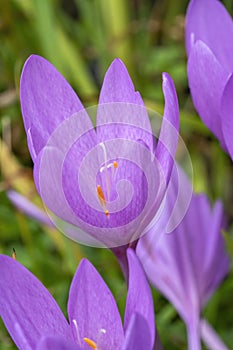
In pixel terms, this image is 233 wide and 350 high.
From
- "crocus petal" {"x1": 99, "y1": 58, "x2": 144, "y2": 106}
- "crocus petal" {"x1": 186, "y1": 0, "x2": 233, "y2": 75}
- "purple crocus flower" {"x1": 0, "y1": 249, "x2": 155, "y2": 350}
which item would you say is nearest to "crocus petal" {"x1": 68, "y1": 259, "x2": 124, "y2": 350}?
"purple crocus flower" {"x1": 0, "y1": 249, "x2": 155, "y2": 350}

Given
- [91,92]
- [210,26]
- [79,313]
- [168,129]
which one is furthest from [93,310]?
[91,92]

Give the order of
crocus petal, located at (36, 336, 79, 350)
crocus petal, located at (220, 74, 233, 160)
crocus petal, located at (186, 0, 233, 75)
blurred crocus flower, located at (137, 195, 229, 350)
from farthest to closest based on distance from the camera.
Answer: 1. blurred crocus flower, located at (137, 195, 229, 350)
2. crocus petal, located at (186, 0, 233, 75)
3. crocus petal, located at (220, 74, 233, 160)
4. crocus petal, located at (36, 336, 79, 350)

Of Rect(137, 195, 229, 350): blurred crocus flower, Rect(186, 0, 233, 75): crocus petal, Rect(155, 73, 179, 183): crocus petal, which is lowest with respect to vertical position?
Rect(137, 195, 229, 350): blurred crocus flower

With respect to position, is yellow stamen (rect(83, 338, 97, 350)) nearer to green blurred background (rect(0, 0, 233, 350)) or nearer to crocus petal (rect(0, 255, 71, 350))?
crocus petal (rect(0, 255, 71, 350))

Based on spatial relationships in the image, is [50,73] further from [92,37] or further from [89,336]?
[92,37]

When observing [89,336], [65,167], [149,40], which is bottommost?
[89,336]

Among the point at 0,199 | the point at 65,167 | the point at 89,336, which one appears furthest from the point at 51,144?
the point at 0,199

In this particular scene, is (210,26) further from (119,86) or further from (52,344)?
(52,344)

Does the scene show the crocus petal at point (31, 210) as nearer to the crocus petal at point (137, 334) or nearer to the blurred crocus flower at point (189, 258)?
the blurred crocus flower at point (189, 258)

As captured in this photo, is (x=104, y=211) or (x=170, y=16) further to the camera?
(x=170, y=16)
